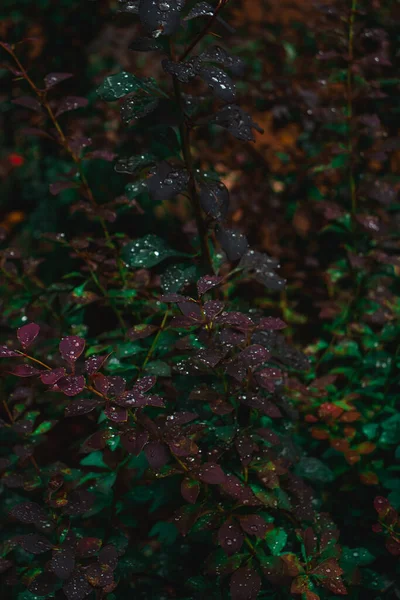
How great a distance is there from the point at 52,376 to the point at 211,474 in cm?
41

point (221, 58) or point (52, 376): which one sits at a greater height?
point (221, 58)

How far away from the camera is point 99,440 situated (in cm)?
126

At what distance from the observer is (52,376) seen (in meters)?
1.16

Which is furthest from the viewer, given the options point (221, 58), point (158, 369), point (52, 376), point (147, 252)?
point (147, 252)

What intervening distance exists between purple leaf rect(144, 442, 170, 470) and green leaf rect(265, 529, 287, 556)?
370 mm

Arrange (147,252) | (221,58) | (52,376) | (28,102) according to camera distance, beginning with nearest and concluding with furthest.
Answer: (52,376)
(221,58)
(147,252)
(28,102)

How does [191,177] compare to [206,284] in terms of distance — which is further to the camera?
[191,177]

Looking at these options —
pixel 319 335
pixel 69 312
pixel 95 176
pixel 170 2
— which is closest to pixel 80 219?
pixel 95 176

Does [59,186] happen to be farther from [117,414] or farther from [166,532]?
[166,532]

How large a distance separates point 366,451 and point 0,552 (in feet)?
3.46

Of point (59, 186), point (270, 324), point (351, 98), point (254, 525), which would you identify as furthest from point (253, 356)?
point (351, 98)

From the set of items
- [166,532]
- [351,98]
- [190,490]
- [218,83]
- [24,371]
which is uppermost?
[218,83]

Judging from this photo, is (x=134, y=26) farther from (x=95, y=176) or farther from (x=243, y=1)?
(x=95, y=176)

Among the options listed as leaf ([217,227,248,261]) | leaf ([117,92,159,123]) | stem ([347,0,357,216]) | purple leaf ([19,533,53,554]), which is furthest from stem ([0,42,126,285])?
stem ([347,0,357,216])
